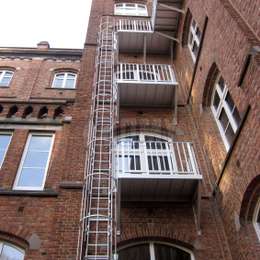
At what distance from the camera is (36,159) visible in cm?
1129

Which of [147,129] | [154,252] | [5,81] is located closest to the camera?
[154,252]

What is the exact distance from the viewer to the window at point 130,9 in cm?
2061

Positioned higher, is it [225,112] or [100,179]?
[225,112]

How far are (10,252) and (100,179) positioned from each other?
9.42 ft

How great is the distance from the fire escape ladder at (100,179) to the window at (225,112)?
3.24m

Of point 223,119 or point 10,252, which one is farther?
point 223,119

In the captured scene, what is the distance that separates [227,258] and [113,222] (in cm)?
293

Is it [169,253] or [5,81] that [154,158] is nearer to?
[169,253]

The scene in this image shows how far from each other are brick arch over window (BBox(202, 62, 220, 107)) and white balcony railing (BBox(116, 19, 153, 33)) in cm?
601

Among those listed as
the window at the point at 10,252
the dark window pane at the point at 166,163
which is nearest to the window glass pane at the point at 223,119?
the dark window pane at the point at 166,163

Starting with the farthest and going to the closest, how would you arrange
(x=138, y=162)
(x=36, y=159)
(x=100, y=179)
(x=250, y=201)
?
(x=36, y=159)
(x=138, y=162)
(x=100, y=179)
(x=250, y=201)

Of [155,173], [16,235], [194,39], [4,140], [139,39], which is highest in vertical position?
[139,39]

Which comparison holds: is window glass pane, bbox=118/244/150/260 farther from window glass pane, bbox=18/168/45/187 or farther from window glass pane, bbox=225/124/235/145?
window glass pane, bbox=225/124/235/145

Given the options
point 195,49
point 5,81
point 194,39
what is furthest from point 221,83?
point 5,81
